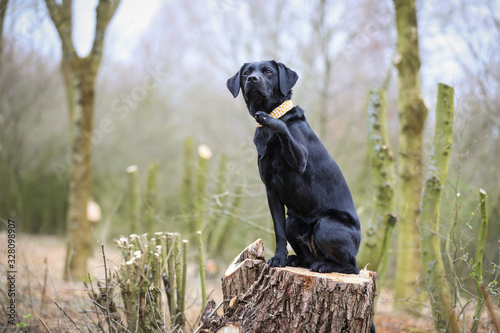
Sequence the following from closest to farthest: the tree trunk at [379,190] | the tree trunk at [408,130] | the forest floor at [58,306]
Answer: the forest floor at [58,306], the tree trunk at [379,190], the tree trunk at [408,130]

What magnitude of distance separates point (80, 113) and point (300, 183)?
5.12 meters

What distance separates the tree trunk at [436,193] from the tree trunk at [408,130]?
1.22m

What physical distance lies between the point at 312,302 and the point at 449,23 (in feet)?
26.2

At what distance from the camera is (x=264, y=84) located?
2885 millimetres

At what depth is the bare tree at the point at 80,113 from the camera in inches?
265

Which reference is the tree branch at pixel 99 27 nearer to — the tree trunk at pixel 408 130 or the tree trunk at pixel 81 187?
the tree trunk at pixel 81 187

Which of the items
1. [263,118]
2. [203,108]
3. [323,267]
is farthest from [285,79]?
[203,108]

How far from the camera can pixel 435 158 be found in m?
4.34

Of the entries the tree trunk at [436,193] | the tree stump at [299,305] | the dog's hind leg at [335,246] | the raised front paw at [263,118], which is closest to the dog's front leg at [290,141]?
the raised front paw at [263,118]

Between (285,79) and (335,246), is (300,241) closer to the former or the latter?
(335,246)

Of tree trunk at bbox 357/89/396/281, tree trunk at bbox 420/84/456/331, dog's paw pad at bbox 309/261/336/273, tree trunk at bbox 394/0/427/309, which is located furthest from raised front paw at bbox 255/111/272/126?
tree trunk at bbox 394/0/427/309

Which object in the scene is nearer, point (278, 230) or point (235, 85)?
point (278, 230)

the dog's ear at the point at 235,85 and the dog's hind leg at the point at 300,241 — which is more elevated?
the dog's ear at the point at 235,85

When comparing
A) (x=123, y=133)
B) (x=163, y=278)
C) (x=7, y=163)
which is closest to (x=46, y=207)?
(x=7, y=163)
